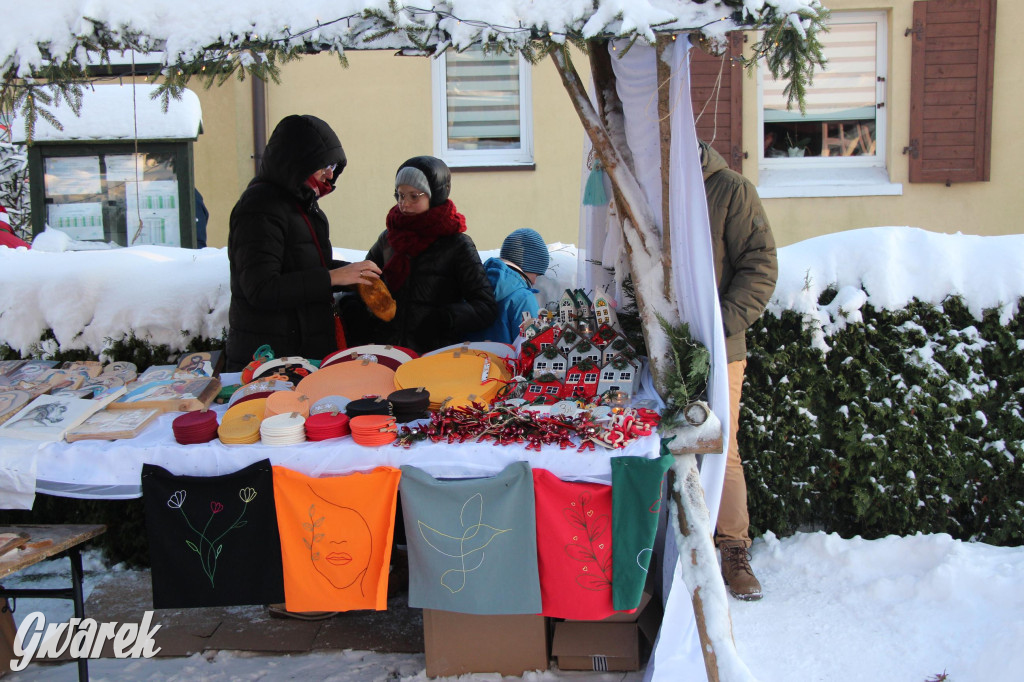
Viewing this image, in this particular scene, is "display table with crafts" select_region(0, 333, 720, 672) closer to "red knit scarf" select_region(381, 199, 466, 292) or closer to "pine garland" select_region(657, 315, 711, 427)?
"pine garland" select_region(657, 315, 711, 427)

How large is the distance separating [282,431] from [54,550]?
739mm

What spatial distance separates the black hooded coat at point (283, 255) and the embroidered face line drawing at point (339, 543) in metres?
0.95

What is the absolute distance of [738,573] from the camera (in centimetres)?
300

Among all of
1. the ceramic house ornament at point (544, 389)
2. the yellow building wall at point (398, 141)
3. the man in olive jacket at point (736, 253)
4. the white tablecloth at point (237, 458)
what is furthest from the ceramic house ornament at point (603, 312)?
the yellow building wall at point (398, 141)

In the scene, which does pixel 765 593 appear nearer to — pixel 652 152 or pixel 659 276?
pixel 659 276

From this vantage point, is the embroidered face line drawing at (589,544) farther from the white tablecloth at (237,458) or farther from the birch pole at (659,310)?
the birch pole at (659,310)

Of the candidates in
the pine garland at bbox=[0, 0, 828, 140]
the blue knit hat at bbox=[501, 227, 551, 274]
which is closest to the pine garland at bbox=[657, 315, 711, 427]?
the pine garland at bbox=[0, 0, 828, 140]

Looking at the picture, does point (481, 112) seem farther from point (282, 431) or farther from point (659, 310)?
point (282, 431)

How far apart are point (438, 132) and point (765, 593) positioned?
4.83 m

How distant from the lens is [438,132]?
667cm

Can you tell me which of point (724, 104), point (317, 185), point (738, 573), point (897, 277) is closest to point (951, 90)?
point (724, 104)

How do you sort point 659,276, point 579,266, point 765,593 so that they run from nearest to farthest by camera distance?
point 659,276, point 765,593, point 579,266

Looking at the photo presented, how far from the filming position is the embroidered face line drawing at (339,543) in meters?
2.32

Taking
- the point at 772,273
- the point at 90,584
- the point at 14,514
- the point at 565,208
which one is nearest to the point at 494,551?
the point at 772,273
